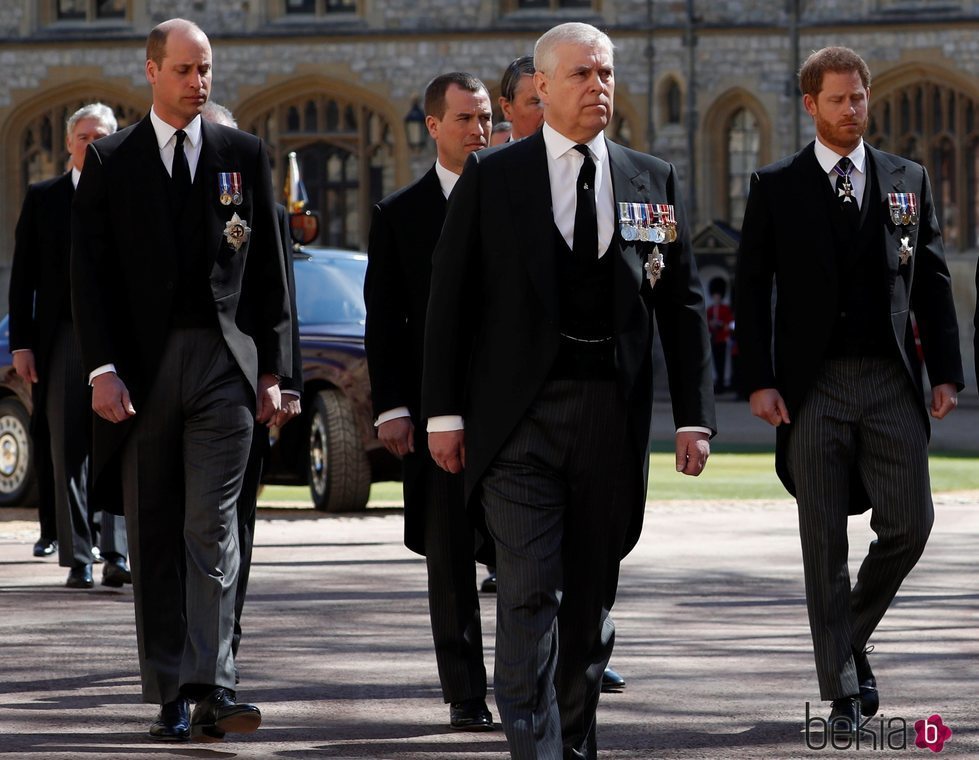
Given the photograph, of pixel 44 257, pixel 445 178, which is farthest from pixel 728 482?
pixel 445 178

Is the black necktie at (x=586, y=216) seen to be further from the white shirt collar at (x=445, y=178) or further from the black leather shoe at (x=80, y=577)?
the black leather shoe at (x=80, y=577)

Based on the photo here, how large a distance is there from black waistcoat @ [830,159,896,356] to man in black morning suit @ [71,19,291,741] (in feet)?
5.45

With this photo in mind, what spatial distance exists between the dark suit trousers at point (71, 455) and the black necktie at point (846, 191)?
422cm

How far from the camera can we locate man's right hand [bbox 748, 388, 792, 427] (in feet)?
20.1

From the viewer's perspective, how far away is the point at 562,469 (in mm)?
5141

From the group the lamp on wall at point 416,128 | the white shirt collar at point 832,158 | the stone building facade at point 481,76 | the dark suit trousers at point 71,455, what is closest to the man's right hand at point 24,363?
the dark suit trousers at point 71,455

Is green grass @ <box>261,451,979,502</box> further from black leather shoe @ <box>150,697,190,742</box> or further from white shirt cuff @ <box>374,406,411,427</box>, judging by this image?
black leather shoe @ <box>150,697,190,742</box>

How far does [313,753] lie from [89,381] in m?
1.19

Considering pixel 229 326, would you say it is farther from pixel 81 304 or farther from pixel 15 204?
pixel 15 204

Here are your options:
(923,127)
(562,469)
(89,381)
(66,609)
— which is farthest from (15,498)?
(923,127)

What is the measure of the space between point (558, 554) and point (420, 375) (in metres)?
1.34

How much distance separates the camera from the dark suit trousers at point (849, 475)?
6.03 m

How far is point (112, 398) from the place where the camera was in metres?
5.92

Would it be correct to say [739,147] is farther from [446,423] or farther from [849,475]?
[446,423]
